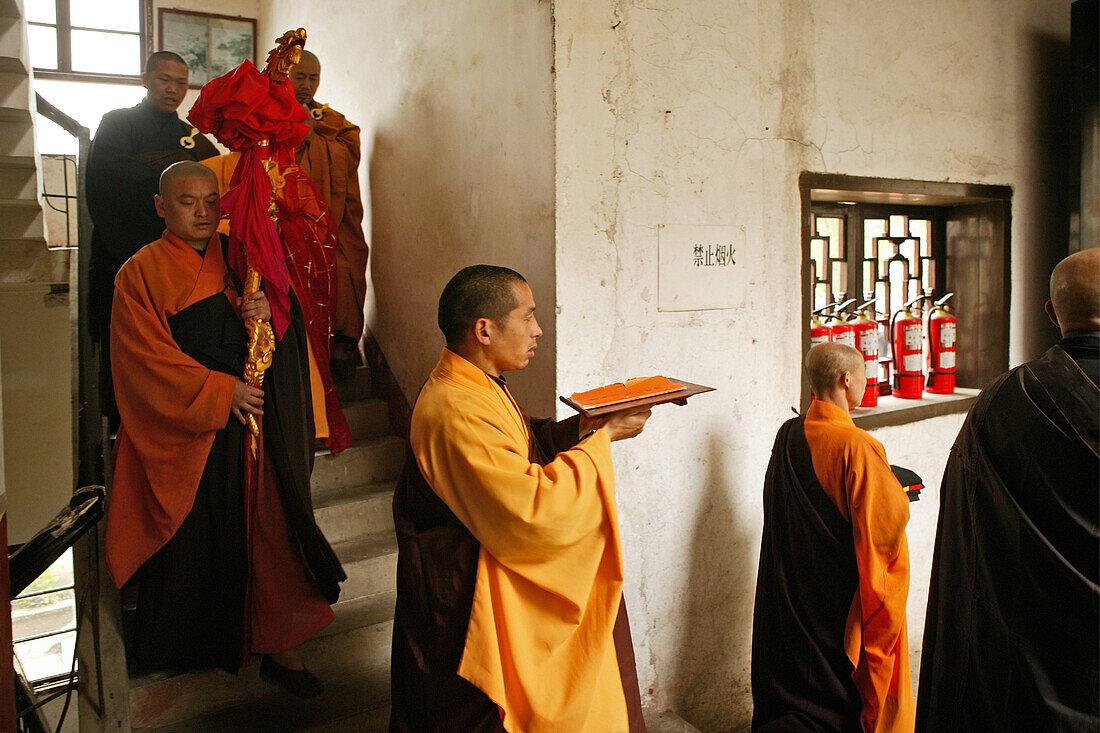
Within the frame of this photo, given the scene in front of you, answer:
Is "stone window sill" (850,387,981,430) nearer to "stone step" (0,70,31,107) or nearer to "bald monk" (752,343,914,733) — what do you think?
"bald monk" (752,343,914,733)

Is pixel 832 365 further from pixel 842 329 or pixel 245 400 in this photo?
pixel 245 400

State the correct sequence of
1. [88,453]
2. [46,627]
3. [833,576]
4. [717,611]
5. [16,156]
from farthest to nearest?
[46,627]
[16,156]
[717,611]
[88,453]
[833,576]

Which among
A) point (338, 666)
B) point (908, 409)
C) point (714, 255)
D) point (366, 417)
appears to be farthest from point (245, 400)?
point (908, 409)

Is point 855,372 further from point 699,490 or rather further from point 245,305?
point 245,305

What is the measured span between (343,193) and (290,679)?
231 centimetres

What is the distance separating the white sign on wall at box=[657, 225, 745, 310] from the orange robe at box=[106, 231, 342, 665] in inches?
57.9

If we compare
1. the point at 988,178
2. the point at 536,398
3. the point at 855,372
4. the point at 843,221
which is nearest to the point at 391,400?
the point at 536,398

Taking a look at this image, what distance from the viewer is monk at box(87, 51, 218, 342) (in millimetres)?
3176

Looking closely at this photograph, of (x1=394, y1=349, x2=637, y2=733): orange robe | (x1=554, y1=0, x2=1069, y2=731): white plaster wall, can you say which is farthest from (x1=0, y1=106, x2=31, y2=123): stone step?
(x1=394, y1=349, x2=637, y2=733): orange robe

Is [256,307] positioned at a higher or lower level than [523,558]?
higher

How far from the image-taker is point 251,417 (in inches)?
94.2

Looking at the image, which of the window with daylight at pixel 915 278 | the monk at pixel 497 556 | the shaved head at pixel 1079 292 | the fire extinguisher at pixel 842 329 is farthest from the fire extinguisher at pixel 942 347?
the monk at pixel 497 556

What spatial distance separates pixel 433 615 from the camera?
1.82 meters

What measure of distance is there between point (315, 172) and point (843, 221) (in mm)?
2647
